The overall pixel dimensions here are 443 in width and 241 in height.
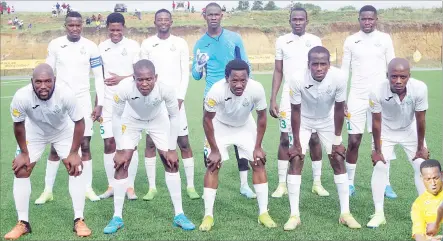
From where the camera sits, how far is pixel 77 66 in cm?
802

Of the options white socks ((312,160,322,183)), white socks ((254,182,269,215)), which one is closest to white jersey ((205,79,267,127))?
white socks ((254,182,269,215))

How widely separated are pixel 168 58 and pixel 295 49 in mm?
1944

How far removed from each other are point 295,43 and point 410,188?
290 centimetres

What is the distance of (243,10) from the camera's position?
218 ft

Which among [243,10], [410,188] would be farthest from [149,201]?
[243,10]

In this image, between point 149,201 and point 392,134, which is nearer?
point 392,134

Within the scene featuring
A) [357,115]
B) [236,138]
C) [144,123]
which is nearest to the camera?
[236,138]

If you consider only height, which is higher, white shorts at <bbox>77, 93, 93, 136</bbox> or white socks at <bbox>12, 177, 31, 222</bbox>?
white shorts at <bbox>77, 93, 93, 136</bbox>

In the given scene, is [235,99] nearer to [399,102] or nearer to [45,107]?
[399,102]

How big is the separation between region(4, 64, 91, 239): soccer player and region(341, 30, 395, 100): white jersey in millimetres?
4071

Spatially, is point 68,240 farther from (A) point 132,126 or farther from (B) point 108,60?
(B) point 108,60

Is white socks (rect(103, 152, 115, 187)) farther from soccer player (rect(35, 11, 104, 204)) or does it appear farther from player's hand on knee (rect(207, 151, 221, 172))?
player's hand on knee (rect(207, 151, 221, 172))

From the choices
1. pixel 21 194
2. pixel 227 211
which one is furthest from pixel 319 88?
pixel 21 194

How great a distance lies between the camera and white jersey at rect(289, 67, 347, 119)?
6.59 meters
